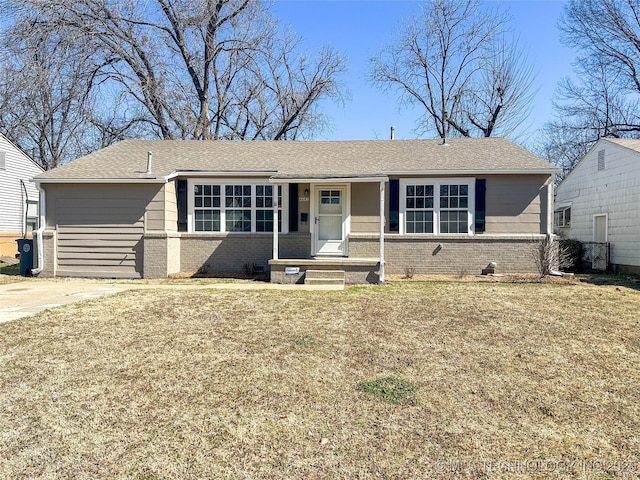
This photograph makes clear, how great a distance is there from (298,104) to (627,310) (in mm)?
22437

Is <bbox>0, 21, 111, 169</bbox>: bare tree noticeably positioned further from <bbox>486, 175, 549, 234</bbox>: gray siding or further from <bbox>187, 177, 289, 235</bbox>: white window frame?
<bbox>486, 175, 549, 234</bbox>: gray siding

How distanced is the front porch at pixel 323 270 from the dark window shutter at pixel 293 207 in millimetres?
1685

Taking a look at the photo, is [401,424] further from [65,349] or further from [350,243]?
[350,243]

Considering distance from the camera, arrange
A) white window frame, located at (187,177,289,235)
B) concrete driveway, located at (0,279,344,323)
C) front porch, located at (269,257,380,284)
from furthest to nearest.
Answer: white window frame, located at (187,177,289,235)
front porch, located at (269,257,380,284)
concrete driveway, located at (0,279,344,323)

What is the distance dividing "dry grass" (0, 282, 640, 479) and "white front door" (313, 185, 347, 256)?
512 cm

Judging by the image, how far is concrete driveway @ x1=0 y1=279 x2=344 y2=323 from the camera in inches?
297

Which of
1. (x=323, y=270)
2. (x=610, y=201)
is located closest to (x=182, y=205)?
(x=323, y=270)

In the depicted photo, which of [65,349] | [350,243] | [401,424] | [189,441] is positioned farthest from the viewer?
[350,243]

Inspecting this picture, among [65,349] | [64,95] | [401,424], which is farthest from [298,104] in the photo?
[401,424]

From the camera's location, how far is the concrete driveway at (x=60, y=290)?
7531 mm

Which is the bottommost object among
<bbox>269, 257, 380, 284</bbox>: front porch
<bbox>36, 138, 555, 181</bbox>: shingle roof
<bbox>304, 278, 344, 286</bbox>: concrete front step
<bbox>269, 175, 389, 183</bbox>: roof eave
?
<bbox>304, 278, 344, 286</bbox>: concrete front step

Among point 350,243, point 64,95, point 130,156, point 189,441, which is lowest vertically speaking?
point 189,441

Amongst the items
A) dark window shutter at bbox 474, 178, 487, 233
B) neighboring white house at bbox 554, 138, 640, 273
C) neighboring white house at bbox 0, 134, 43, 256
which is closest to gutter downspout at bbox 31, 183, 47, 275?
neighboring white house at bbox 0, 134, 43, 256

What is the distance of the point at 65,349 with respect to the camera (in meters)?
5.18
